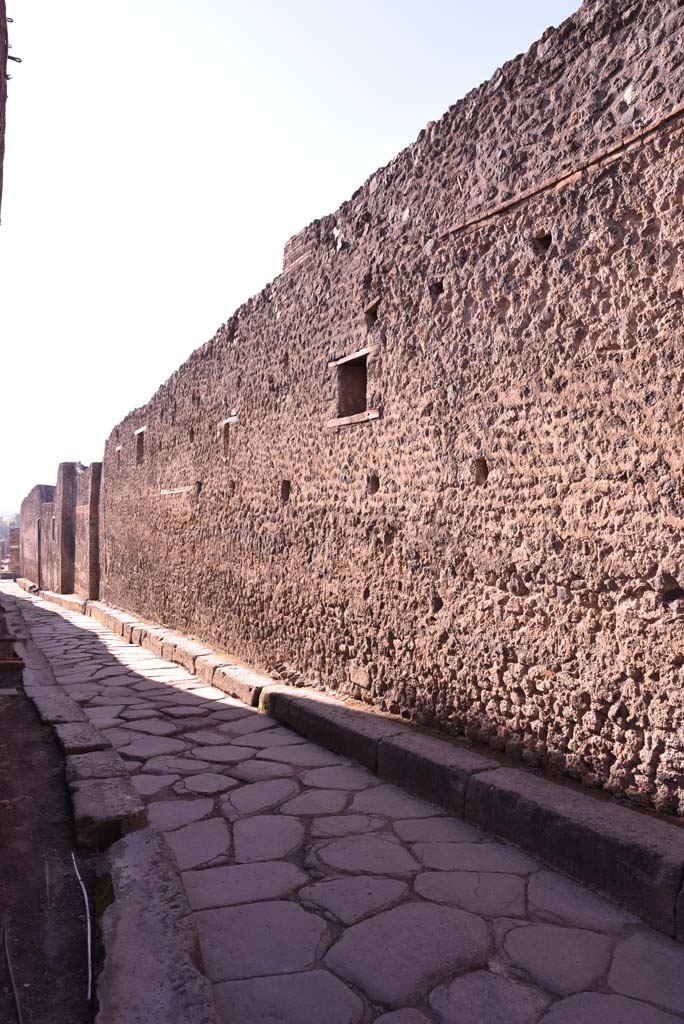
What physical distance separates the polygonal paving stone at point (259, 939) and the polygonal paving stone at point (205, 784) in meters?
1.16

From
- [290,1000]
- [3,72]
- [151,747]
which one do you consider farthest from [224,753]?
[3,72]

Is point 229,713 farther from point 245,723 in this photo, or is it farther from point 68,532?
point 68,532

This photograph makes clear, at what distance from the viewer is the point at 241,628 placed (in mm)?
6469

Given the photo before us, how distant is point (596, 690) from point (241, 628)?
3977 millimetres

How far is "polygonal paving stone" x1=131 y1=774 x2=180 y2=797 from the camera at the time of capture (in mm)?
3473

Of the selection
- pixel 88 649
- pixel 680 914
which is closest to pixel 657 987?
pixel 680 914

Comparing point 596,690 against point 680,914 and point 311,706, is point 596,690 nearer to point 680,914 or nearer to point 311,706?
point 680,914

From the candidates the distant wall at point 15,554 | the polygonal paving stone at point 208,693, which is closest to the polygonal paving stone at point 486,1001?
the polygonal paving stone at point 208,693

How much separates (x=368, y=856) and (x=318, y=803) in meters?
0.59

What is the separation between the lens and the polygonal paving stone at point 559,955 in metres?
1.95

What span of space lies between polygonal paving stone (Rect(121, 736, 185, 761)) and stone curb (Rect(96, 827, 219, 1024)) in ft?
5.53

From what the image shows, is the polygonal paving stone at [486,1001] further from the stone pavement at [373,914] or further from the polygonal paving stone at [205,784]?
the polygonal paving stone at [205,784]

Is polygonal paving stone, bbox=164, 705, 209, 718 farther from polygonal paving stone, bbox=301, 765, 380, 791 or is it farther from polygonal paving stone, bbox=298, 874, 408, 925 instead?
polygonal paving stone, bbox=298, 874, 408, 925

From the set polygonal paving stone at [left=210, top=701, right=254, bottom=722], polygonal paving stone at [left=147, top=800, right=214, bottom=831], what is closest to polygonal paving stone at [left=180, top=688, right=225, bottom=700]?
polygonal paving stone at [left=210, top=701, right=254, bottom=722]
